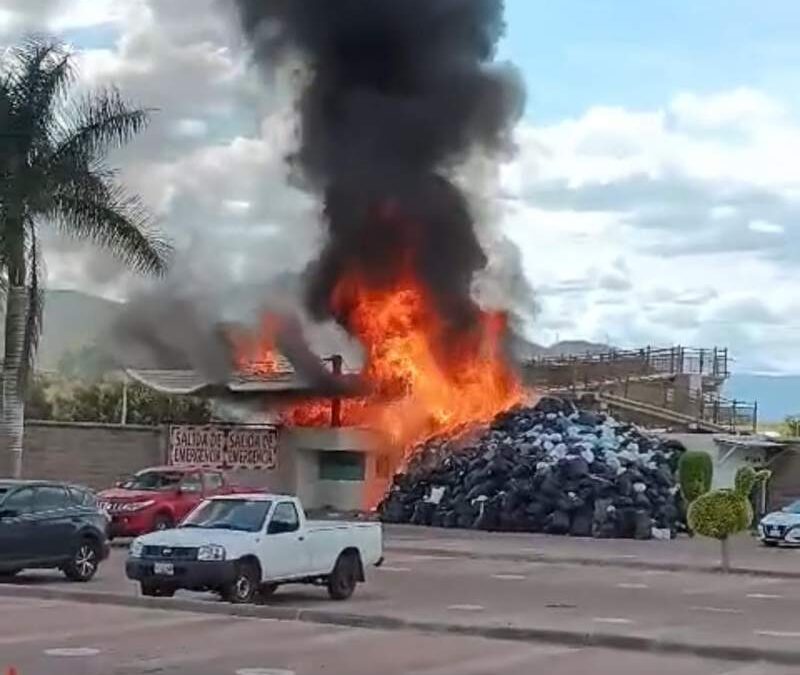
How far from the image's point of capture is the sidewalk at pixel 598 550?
28312 mm

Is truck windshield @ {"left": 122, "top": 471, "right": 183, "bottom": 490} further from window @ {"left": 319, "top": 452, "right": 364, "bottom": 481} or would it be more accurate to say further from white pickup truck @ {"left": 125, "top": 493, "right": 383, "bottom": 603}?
window @ {"left": 319, "top": 452, "right": 364, "bottom": 481}

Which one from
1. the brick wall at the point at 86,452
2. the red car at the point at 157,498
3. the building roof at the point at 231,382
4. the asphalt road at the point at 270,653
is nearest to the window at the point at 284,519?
A: the asphalt road at the point at 270,653

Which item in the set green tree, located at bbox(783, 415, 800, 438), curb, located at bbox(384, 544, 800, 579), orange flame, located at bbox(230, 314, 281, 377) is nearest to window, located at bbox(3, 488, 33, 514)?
curb, located at bbox(384, 544, 800, 579)

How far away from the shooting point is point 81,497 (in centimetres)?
2138

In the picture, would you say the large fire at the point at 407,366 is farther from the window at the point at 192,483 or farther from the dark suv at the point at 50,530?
the dark suv at the point at 50,530

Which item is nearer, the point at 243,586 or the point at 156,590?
the point at 243,586

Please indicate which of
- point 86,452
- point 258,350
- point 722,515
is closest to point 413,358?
point 258,350

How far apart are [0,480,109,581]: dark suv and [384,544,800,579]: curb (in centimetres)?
985

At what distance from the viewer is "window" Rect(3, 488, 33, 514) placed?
20248 millimetres

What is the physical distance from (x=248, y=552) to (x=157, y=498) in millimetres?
11454

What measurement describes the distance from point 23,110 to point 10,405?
5366 mm

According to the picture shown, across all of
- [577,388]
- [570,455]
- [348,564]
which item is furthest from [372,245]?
[348,564]

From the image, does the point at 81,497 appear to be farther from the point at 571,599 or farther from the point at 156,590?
the point at 571,599

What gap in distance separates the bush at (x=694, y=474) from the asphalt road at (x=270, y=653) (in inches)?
1058
